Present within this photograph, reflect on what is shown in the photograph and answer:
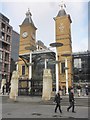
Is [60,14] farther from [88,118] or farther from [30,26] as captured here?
[88,118]

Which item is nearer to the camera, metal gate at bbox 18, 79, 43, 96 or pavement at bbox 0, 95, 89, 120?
pavement at bbox 0, 95, 89, 120

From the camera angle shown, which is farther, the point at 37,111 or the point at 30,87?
the point at 30,87

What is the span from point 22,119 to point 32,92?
49.1 ft

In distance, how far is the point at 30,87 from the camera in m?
26.4

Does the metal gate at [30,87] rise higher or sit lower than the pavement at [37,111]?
higher

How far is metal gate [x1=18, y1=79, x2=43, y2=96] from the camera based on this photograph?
26.3 m

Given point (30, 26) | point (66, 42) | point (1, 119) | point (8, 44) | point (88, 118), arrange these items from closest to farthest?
1. point (1, 119)
2. point (88, 118)
3. point (66, 42)
4. point (30, 26)
5. point (8, 44)

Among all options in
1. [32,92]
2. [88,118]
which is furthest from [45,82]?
[88,118]

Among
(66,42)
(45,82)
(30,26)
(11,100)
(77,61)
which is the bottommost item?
(11,100)

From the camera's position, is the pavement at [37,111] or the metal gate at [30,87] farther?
the metal gate at [30,87]

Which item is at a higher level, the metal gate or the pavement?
the metal gate

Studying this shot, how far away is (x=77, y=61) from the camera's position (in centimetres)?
6950

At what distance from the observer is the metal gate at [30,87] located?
26.3 metres

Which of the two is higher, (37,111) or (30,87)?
(30,87)
